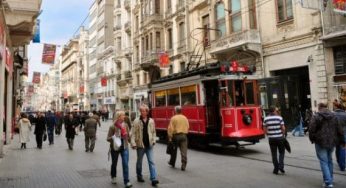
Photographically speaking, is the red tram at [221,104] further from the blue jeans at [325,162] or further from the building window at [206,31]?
the building window at [206,31]

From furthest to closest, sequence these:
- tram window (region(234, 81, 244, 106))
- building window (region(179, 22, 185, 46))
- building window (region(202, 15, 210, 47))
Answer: building window (region(179, 22, 185, 46)) < building window (region(202, 15, 210, 47)) < tram window (region(234, 81, 244, 106))

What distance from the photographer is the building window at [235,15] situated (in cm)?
2718

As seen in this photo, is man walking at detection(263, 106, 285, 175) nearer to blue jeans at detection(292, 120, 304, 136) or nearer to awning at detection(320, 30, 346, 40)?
blue jeans at detection(292, 120, 304, 136)

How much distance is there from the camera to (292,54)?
73.9ft

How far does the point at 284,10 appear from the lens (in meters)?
23.3

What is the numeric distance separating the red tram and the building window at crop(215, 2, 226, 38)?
13.5m

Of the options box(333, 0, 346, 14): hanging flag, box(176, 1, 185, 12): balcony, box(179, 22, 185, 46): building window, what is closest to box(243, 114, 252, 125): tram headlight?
box(333, 0, 346, 14): hanging flag

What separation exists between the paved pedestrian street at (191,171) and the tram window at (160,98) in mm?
4263

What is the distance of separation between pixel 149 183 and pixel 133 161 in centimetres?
398

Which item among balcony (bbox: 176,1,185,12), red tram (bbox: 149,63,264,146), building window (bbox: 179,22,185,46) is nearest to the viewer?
red tram (bbox: 149,63,264,146)

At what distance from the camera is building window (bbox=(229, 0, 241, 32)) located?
27184mm

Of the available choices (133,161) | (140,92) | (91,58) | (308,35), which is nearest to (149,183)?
(133,161)

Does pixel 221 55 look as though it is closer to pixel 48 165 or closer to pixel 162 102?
pixel 162 102

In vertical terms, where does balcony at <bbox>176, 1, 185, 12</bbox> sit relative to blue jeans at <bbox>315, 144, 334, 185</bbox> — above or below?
above
